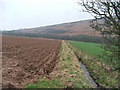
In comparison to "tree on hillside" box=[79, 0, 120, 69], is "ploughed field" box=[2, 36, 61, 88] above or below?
below

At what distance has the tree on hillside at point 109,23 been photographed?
33.0 ft

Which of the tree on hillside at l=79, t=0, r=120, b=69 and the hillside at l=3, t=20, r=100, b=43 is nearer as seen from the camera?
the tree on hillside at l=79, t=0, r=120, b=69

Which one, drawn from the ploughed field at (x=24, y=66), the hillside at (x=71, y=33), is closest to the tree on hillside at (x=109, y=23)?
the ploughed field at (x=24, y=66)

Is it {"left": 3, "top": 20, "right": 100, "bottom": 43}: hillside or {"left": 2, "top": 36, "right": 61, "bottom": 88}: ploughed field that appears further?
{"left": 3, "top": 20, "right": 100, "bottom": 43}: hillside

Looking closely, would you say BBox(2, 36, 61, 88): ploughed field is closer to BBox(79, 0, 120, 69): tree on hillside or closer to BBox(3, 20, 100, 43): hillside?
BBox(79, 0, 120, 69): tree on hillside

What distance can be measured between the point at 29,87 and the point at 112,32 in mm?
4197

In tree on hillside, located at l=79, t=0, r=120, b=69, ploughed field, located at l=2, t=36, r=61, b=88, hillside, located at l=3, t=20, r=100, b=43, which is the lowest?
hillside, located at l=3, t=20, r=100, b=43

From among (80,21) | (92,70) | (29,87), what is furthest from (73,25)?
(29,87)

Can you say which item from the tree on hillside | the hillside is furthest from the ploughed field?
the hillside

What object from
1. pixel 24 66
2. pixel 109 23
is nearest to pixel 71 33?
pixel 24 66

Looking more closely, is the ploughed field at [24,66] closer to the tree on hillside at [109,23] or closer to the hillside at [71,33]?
the tree on hillside at [109,23]

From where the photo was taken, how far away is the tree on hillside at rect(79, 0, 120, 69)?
33.0 ft

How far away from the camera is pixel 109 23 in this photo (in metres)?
10.2

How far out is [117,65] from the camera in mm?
11133
